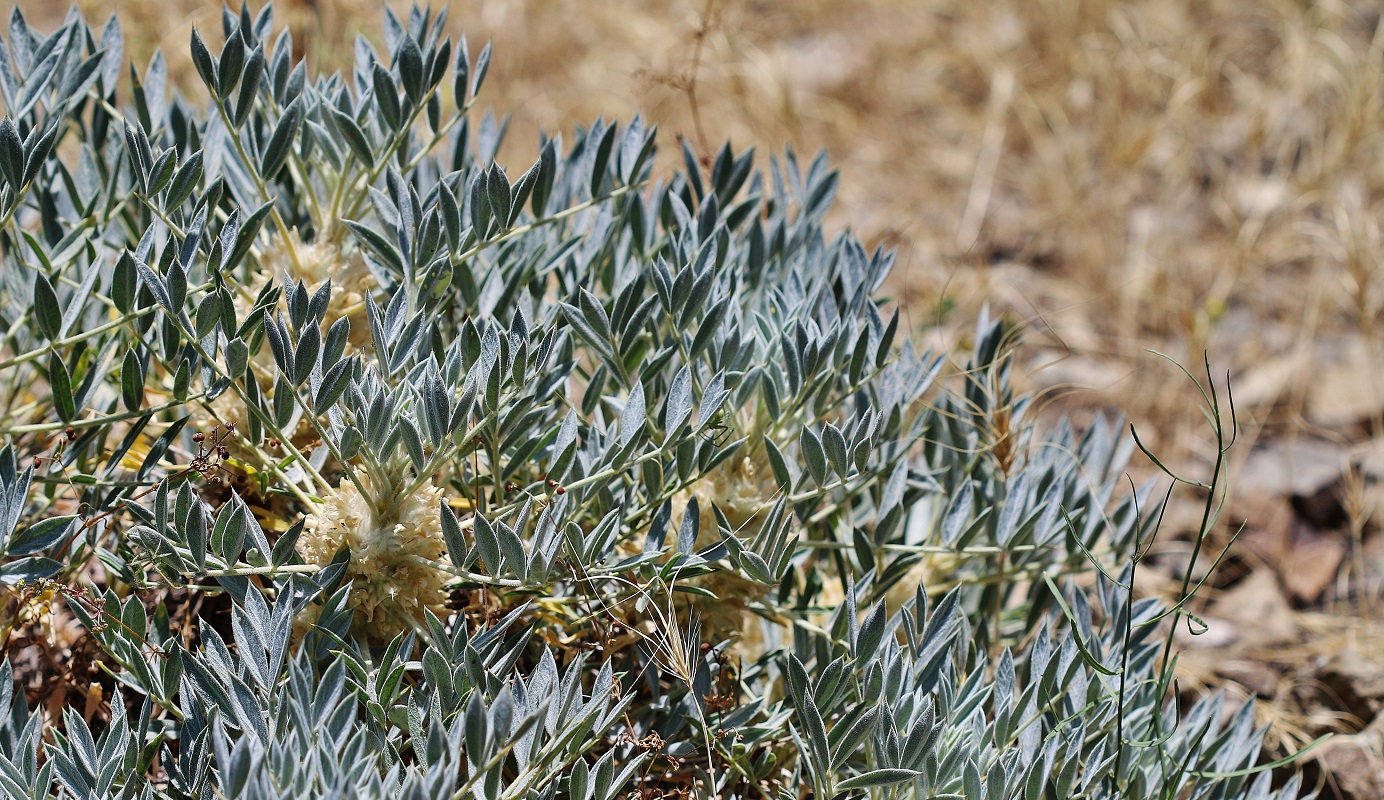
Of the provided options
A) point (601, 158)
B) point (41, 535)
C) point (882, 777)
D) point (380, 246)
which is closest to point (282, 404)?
point (380, 246)

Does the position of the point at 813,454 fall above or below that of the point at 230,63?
below

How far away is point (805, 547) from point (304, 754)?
63 centimetres

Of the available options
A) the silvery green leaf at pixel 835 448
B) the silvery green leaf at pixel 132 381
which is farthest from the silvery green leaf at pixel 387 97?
the silvery green leaf at pixel 835 448

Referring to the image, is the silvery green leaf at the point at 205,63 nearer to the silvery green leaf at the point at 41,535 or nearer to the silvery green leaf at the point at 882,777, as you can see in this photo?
the silvery green leaf at the point at 41,535

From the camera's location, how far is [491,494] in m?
1.40

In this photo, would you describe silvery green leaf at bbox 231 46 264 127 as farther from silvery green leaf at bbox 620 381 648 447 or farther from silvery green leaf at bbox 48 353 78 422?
silvery green leaf at bbox 620 381 648 447

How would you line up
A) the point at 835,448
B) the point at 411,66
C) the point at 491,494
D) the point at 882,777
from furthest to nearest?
the point at 491,494, the point at 411,66, the point at 835,448, the point at 882,777

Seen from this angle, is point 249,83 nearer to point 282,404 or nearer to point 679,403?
point 282,404

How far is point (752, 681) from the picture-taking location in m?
1.44

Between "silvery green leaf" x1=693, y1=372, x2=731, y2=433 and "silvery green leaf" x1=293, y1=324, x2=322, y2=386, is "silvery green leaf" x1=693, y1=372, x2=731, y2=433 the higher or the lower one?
the lower one

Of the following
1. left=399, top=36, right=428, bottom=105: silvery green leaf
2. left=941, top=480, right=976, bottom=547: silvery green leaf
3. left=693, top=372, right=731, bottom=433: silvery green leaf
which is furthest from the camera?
left=941, top=480, right=976, bottom=547: silvery green leaf

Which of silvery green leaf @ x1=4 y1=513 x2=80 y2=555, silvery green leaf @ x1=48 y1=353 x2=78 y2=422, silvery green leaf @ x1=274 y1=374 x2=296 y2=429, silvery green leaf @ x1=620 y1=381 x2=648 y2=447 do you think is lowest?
silvery green leaf @ x1=4 y1=513 x2=80 y2=555

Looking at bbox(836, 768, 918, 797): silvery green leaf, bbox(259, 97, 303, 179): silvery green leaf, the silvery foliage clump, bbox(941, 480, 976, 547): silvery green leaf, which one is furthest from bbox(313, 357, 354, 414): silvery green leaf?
bbox(941, 480, 976, 547): silvery green leaf

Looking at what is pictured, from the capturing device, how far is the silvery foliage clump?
42.5 inches
